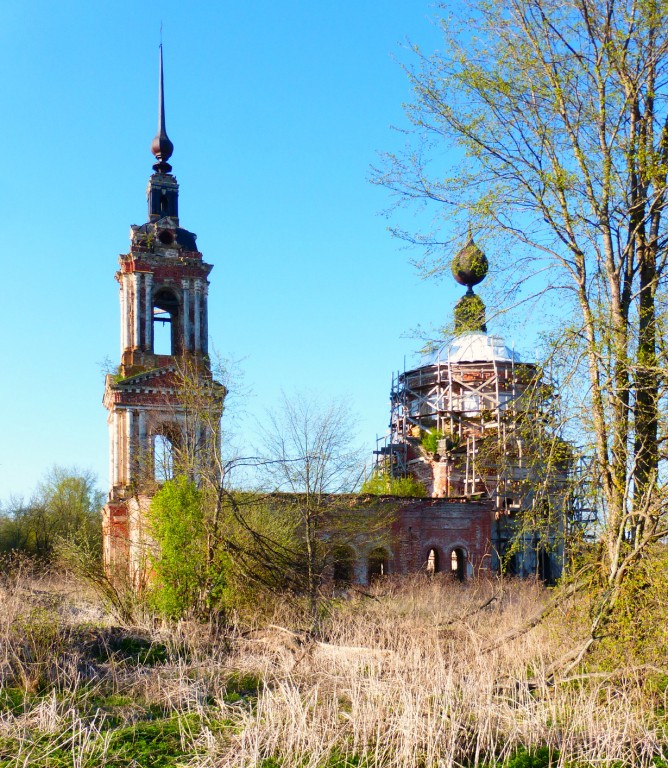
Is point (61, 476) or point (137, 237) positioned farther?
point (61, 476)

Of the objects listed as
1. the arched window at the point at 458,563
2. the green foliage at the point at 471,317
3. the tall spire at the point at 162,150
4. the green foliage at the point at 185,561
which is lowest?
the arched window at the point at 458,563

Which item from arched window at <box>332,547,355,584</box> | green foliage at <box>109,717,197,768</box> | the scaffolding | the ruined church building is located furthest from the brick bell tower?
green foliage at <box>109,717,197,768</box>

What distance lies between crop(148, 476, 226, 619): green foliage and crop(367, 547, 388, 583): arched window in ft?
35.6

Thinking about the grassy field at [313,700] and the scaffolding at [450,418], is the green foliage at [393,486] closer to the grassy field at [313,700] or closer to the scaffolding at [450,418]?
the scaffolding at [450,418]

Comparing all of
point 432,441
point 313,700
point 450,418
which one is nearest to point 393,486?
point 432,441

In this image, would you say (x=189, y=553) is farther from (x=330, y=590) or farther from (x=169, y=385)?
(x=169, y=385)

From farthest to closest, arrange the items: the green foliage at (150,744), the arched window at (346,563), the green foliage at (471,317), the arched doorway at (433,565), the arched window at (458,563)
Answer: the arched window at (458,563) < the arched doorway at (433,565) < the arched window at (346,563) < the green foliage at (471,317) < the green foliage at (150,744)

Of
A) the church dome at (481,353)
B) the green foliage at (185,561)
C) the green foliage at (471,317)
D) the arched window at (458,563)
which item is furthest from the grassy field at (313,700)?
the church dome at (481,353)

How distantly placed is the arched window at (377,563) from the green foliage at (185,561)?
10856mm

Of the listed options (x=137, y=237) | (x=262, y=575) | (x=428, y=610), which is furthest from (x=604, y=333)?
(x=137, y=237)

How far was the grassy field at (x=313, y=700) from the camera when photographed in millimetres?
6406

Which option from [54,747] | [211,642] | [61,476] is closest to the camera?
[54,747]

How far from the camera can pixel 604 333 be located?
27.0 ft

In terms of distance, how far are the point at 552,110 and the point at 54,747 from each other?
25.3ft
